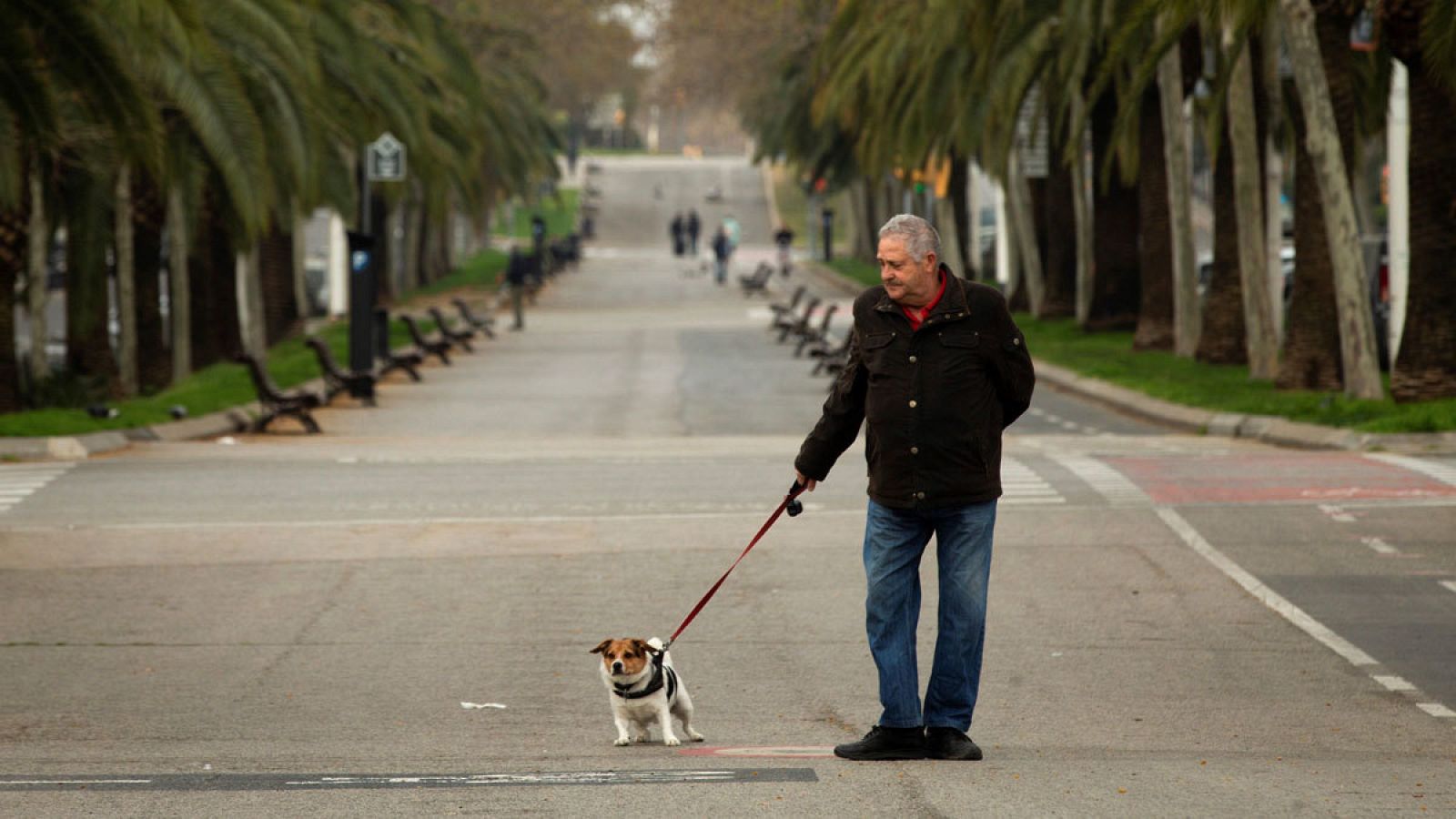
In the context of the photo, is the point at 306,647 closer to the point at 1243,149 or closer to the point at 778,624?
the point at 778,624

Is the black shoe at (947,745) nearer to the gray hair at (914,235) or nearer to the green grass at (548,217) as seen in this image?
the gray hair at (914,235)

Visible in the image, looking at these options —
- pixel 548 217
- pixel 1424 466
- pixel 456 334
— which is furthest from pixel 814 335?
pixel 548 217

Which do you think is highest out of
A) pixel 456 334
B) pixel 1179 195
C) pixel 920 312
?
pixel 1179 195

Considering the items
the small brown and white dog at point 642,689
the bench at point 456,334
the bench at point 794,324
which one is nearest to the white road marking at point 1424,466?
the small brown and white dog at point 642,689

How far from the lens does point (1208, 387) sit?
27.2 m

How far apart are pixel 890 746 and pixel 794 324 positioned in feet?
110

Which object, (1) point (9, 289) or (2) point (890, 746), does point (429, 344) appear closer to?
(1) point (9, 289)

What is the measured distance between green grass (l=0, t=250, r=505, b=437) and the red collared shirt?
589 inches

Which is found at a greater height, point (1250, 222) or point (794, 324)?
point (1250, 222)

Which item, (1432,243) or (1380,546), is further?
(1432,243)

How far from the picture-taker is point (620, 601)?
11695 mm

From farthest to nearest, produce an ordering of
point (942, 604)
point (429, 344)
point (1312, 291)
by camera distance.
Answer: point (429, 344)
point (1312, 291)
point (942, 604)

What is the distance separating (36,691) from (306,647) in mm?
1458

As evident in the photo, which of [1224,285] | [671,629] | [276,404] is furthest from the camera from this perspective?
[1224,285]
